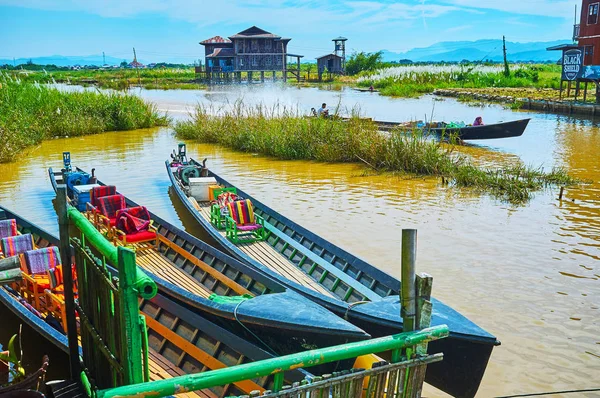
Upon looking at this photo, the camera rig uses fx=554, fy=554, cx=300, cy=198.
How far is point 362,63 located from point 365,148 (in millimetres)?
70953

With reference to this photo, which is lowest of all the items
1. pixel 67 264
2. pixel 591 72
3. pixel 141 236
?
pixel 141 236

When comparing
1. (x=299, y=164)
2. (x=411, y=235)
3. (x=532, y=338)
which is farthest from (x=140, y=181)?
(x=411, y=235)

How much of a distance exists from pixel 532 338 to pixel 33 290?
724cm

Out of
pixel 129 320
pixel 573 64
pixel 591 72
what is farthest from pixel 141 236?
pixel 573 64

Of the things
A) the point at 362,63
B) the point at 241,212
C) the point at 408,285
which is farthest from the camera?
the point at 362,63

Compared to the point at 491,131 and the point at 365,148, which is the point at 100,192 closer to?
the point at 365,148

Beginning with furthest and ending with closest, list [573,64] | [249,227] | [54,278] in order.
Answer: [573,64], [249,227], [54,278]

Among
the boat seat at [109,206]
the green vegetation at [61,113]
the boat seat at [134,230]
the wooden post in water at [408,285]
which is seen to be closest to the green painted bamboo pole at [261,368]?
the wooden post in water at [408,285]

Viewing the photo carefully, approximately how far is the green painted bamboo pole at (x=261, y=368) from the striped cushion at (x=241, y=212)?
304 inches

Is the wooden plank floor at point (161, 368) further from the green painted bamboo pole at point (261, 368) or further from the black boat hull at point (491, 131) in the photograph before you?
the black boat hull at point (491, 131)

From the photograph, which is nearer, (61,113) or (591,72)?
(61,113)

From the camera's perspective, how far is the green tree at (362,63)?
87.7 meters

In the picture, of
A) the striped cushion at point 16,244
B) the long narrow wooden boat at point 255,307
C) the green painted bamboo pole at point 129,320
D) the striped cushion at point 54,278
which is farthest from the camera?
the striped cushion at point 16,244

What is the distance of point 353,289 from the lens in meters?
7.98
